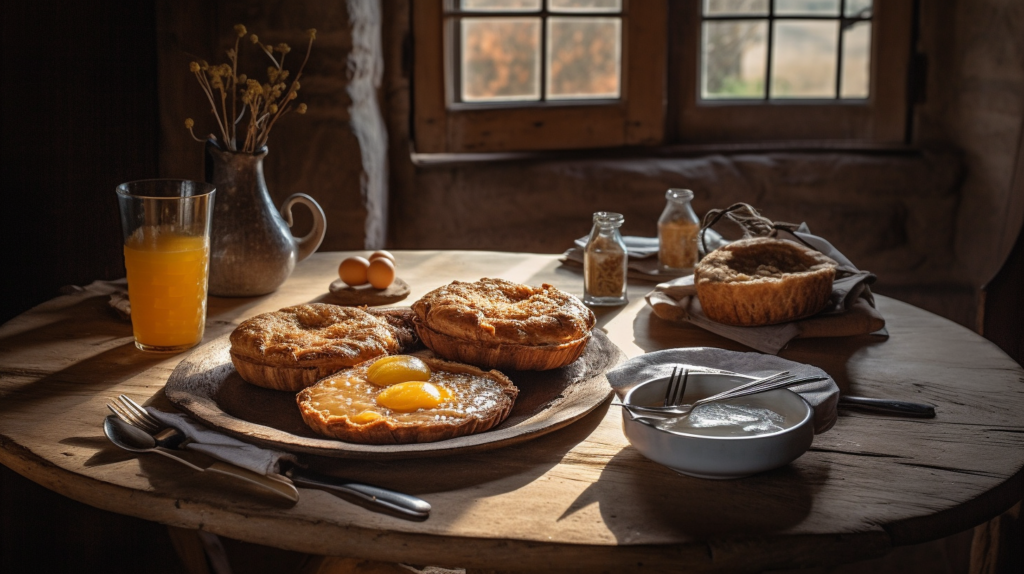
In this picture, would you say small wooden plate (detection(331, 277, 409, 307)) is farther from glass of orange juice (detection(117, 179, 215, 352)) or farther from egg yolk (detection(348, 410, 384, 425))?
egg yolk (detection(348, 410, 384, 425))

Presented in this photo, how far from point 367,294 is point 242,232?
0.92 ft

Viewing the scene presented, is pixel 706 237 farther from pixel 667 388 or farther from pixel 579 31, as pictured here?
pixel 579 31

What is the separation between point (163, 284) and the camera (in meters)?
1.50

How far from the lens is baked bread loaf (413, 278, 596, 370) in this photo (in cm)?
135

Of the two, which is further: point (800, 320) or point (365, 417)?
point (800, 320)

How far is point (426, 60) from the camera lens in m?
3.17

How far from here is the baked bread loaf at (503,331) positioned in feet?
4.42

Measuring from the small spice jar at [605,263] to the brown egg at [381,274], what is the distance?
41 centimetres

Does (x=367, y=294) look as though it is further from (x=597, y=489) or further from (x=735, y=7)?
(x=735, y=7)

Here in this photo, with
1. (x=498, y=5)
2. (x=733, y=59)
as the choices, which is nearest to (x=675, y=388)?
(x=498, y=5)

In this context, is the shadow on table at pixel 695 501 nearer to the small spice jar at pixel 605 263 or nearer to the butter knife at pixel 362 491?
the butter knife at pixel 362 491

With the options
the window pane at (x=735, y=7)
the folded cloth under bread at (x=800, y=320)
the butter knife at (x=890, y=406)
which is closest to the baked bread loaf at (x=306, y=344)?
the folded cloth under bread at (x=800, y=320)

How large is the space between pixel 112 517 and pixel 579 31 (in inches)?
86.7

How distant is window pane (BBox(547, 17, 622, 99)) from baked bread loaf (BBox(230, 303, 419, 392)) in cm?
201
